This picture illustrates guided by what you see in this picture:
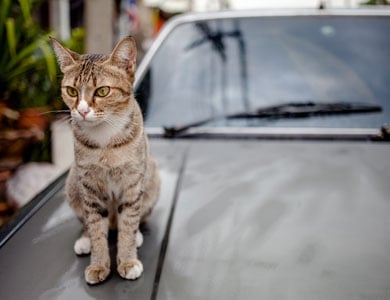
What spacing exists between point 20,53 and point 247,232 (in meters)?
2.75

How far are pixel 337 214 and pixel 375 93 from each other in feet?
2.89

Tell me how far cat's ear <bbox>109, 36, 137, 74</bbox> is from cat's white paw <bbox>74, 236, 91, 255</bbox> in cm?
56

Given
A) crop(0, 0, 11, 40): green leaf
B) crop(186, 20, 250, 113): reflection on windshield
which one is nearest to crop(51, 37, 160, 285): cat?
crop(186, 20, 250, 113): reflection on windshield

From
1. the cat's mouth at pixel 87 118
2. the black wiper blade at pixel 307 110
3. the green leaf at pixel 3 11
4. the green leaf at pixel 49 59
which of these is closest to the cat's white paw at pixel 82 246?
the cat's mouth at pixel 87 118

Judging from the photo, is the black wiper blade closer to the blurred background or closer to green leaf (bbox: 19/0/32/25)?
the blurred background

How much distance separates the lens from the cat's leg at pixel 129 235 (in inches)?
51.8

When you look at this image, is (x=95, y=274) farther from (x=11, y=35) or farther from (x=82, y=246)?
(x=11, y=35)

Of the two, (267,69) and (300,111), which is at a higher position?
(267,69)

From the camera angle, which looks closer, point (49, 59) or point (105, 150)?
point (105, 150)

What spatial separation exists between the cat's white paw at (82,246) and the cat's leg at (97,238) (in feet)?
0.14

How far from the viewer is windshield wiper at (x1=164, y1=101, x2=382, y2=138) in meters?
2.11

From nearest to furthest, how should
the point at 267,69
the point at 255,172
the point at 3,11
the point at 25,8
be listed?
the point at 255,172
the point at 267,69
the point at 25,8
the point at 3,11

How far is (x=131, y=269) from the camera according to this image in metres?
1.31

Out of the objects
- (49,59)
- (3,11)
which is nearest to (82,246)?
(49,59)
